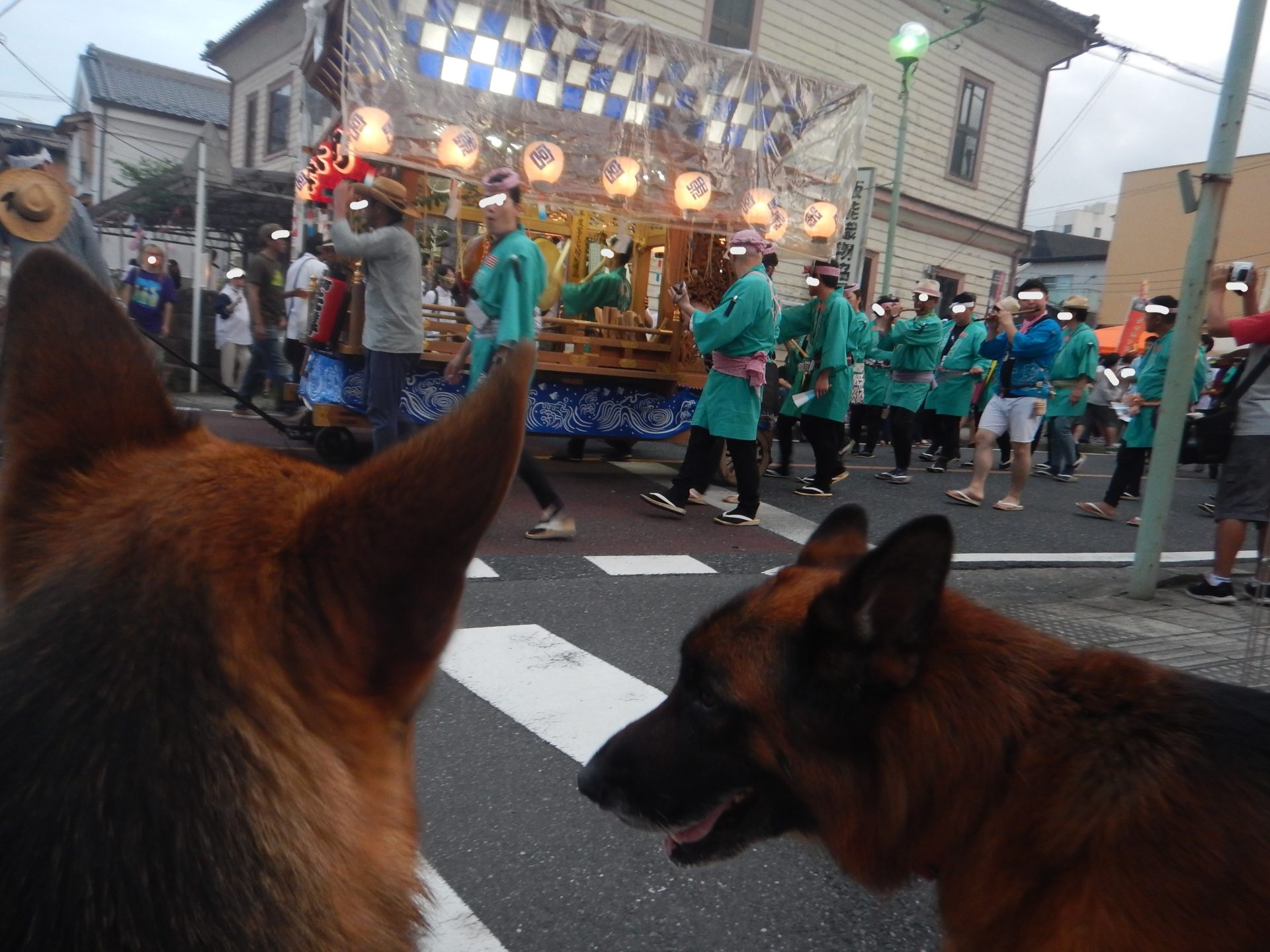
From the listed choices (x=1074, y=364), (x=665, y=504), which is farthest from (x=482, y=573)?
(x=1074, y=364)

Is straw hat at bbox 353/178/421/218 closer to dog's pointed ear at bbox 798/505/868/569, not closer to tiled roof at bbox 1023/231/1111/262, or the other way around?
dog's pointed ear at bbox 798/505/868/569

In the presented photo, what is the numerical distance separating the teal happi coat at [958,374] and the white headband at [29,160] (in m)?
9.02

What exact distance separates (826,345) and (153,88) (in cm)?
3443

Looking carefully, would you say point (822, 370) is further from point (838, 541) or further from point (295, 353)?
point (838, 541)

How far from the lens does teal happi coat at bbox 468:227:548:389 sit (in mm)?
5859

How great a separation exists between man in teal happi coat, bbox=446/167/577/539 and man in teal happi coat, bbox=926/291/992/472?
20.6 feet

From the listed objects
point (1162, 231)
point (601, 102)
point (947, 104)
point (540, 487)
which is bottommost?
point (540, 487)

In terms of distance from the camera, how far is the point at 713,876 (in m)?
2.50

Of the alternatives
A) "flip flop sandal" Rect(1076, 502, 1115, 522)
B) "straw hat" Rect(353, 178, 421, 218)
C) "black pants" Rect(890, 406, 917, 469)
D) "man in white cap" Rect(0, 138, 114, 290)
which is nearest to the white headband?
"man in white cap" Rect(0, 138, 114, 290)

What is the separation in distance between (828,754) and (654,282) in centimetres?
981

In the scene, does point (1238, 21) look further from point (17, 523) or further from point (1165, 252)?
point (1165, 252)

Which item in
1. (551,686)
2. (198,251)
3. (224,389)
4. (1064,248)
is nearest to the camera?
(551,686)

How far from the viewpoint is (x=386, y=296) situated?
652 centimetres

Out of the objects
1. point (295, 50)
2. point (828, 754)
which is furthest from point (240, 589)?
point (295, 50)
